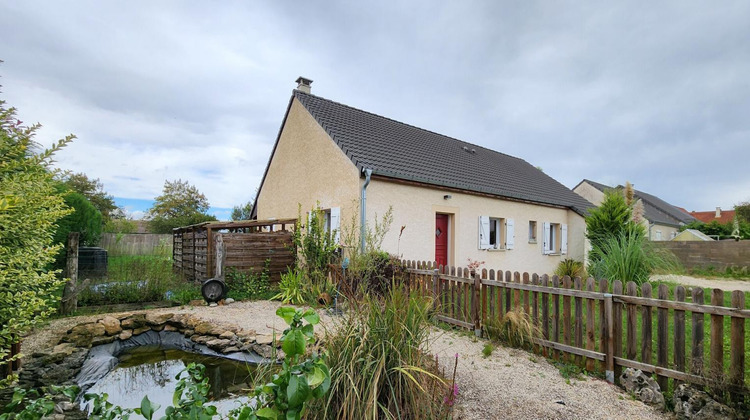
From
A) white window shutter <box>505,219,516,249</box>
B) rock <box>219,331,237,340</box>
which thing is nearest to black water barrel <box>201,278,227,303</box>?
rock <box>219,331,237,340</box>

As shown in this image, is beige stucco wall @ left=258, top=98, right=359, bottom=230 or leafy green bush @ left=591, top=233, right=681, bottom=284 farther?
beige stucco wall @ left=258, top=98, right=359, bottom=230

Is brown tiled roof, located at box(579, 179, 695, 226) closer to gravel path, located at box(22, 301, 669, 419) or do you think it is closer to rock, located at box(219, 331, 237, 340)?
gravel path, located at box(22, 301, 669, 419)

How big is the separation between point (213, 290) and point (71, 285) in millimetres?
2472

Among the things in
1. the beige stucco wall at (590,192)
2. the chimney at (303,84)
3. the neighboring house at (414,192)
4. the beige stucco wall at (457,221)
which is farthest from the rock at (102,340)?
the beige stucco wall at (590,192)

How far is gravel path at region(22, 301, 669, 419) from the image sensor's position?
9.29ft

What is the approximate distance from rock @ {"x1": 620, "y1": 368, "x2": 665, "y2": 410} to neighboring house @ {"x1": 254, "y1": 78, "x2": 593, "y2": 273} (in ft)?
15.5

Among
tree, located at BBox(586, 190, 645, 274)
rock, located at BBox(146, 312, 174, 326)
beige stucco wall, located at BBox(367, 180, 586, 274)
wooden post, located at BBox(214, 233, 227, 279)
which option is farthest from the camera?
tree, located at BBox(586, 190, 645, 274)

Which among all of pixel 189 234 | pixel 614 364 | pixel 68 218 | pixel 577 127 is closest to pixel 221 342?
pixel 614 364

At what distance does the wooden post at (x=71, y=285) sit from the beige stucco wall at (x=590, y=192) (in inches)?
1253

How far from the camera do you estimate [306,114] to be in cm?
1063

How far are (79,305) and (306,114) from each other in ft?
24.1

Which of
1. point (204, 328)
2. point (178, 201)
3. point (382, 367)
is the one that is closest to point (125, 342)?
point (204, 328)

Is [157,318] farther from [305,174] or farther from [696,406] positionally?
[696,406]

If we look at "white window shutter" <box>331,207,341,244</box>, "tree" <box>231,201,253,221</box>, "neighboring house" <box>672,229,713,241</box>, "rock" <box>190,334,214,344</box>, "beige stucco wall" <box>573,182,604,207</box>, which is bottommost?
"rock" <box>190,334,214,344</box>
